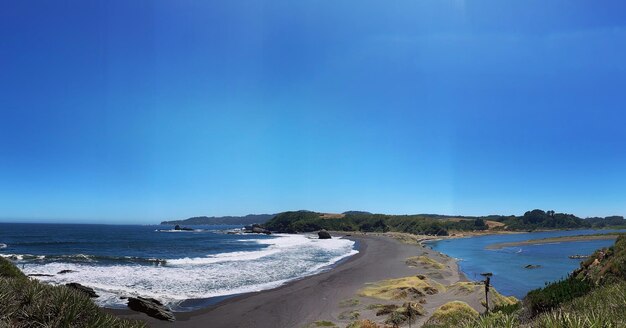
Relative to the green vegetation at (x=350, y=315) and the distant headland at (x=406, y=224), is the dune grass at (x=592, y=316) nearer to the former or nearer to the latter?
the green vegetation at (x=350, y=315)

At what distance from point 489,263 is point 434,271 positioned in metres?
16.2

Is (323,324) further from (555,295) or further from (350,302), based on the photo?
(555,295)

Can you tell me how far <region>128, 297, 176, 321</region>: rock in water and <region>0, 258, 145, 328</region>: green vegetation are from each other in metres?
13.6

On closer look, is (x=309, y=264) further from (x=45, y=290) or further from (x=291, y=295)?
(x=45, y=290)

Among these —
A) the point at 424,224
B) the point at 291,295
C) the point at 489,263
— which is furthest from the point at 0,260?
the point at 424,224

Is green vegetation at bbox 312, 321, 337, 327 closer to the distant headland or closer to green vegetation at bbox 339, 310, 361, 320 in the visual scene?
green vegetation at bbox 339, 310, 361, 320

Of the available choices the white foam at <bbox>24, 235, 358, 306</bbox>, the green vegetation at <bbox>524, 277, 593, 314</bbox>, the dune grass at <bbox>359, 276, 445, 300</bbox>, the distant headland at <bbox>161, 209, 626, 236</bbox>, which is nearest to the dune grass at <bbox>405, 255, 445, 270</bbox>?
the white foam at <bbox>24, 235, 358, 306</bbox>

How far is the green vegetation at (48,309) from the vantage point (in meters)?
7.50

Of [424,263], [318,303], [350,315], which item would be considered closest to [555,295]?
[350,315]

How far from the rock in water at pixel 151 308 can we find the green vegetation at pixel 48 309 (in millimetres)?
13618

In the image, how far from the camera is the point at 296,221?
546 feet

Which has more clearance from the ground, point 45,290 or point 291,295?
point 45,290

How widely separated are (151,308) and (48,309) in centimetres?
1535

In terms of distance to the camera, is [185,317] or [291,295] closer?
[185,317]
